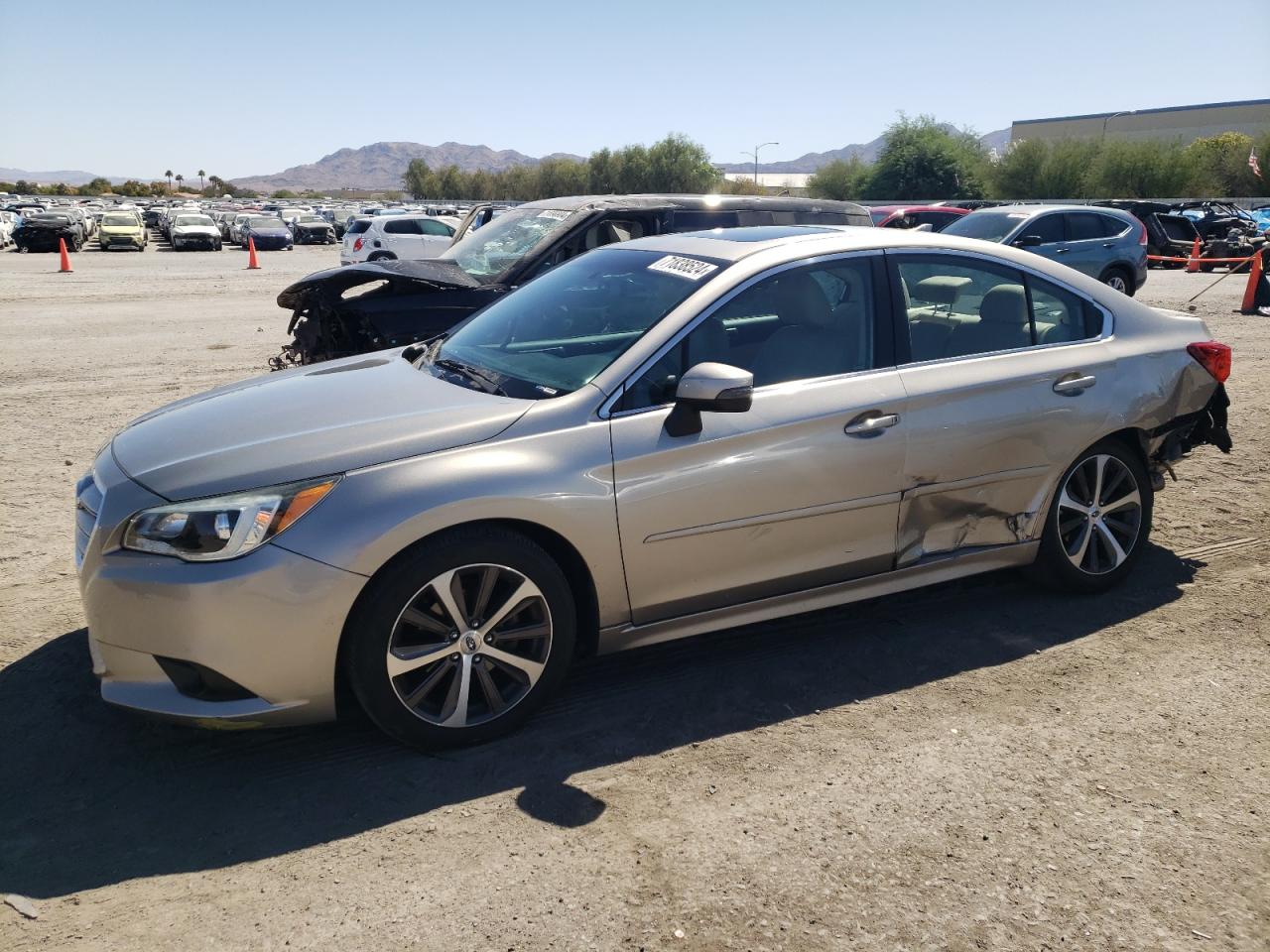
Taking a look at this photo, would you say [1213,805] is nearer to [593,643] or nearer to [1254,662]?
[1254,662]

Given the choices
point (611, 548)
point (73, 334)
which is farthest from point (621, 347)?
point (73, 334)

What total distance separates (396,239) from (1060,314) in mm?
22796

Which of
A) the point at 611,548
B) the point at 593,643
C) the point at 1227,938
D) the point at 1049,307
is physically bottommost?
the point at 1227,938

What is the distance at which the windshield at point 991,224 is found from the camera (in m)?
15.3

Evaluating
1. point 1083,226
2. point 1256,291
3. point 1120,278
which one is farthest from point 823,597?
point 1256,291

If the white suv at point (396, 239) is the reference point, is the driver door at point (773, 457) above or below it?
below

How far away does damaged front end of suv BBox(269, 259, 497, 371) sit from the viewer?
6.88m

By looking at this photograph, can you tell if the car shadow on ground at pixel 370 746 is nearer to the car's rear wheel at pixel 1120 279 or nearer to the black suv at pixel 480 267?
the black suv at pixel 480 267

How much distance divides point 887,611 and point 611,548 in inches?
67.9

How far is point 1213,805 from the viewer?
3.21 metres

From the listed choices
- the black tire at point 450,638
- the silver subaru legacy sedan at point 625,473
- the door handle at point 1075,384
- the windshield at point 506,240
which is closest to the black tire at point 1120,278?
the windshield at point 506,240

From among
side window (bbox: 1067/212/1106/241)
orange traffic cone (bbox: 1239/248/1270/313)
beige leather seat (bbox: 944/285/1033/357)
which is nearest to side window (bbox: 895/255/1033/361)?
beige leather seat (bbox: 944/285/1033/357)

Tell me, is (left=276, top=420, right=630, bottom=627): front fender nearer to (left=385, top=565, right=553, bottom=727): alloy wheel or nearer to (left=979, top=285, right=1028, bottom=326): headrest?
(left=385, top=565, right=553, bottom=727): alloy wheel

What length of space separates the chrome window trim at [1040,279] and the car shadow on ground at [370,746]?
117cm
